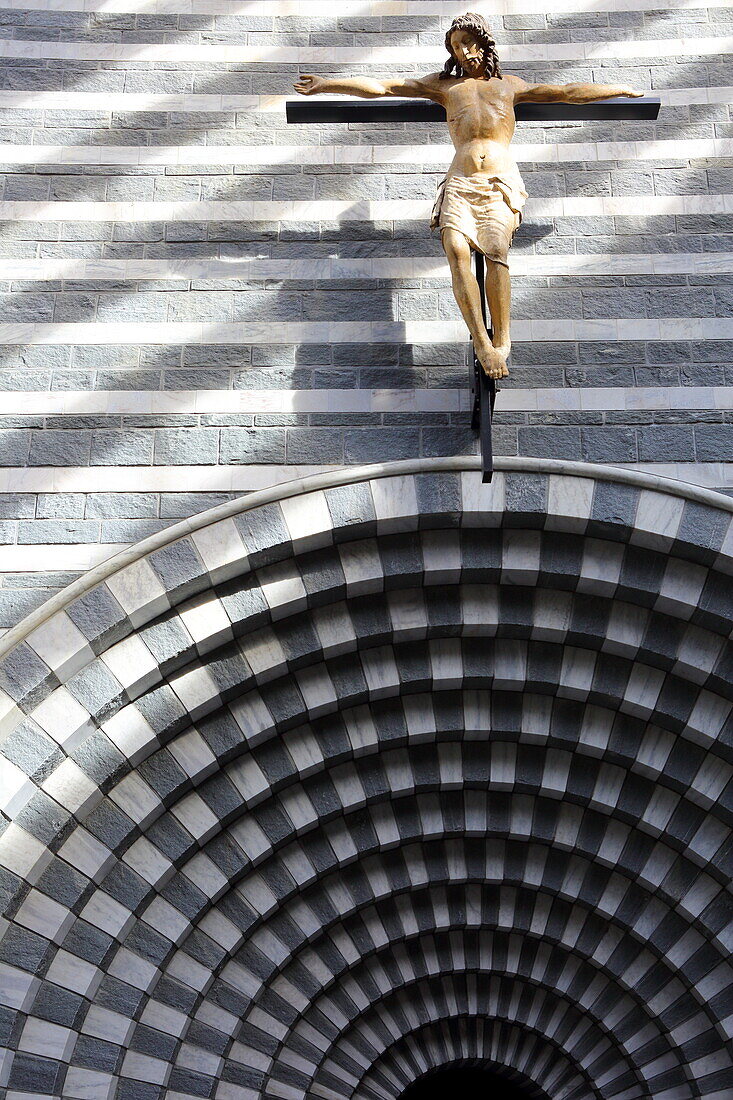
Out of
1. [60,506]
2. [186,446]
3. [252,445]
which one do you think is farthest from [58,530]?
[252,445]

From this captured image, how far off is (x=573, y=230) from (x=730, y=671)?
3.01 meters

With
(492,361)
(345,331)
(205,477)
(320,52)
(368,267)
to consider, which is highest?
(320,52)

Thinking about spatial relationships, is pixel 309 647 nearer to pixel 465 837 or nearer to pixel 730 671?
pixel 465 837

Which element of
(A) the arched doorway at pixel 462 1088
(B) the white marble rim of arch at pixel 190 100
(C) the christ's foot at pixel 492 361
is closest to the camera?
(C) the christ's foot at pixel 492 361

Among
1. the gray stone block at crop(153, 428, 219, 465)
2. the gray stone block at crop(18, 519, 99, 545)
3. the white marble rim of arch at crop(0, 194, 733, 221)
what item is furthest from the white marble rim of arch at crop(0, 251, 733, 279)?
the gray stone block at crop(18, 519, 99, 545)

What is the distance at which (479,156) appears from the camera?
22.6ft

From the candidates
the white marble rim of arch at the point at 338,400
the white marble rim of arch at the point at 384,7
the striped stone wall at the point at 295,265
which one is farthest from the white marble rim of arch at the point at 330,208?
the white marble rim of arch at the point at 384,7

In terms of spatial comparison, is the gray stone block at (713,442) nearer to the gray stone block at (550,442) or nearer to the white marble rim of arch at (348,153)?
the gray stone block at (550,442)

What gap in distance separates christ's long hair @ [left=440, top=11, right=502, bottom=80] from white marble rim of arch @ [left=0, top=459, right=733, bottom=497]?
251cm

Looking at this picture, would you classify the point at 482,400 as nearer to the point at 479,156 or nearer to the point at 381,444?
the point at 381,444

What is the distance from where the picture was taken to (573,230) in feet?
25.2

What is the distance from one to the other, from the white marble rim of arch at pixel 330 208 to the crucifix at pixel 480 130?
55 centimetres

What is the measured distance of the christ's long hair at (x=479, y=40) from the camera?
702 cm

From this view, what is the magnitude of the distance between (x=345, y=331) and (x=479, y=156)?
133 cm
